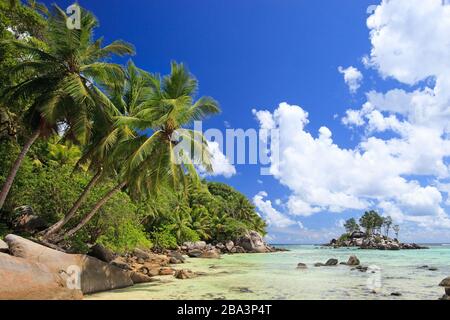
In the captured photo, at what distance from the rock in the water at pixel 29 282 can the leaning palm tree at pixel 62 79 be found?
4.77 metres

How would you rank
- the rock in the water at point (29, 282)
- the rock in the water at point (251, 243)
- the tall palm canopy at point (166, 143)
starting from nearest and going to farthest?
the rock in the water at point (29, 282) → the tall palm canopy at point (166, 143) → the rock in the water at point (251, 243)

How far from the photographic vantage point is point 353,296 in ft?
43.1

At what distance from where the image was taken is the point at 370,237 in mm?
90562

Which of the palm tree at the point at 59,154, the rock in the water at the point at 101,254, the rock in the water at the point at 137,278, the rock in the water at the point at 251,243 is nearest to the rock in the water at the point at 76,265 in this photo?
the rock in the water at the point at 137,278

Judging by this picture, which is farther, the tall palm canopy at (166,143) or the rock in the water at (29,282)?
the tall palm canopy at (166,143)

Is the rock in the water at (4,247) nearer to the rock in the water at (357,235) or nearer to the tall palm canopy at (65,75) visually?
the tall palm canopy at (65,75)

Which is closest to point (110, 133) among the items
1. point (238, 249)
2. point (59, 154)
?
point (59, 154)

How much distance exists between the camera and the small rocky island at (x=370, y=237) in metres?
82.8

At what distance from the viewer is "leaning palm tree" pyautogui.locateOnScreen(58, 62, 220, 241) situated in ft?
44.9

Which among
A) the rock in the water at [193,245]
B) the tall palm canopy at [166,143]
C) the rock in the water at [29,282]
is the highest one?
the tall palm canopy at [166,143]

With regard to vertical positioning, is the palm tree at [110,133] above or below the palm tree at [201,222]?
above

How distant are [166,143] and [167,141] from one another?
0.08 metres
